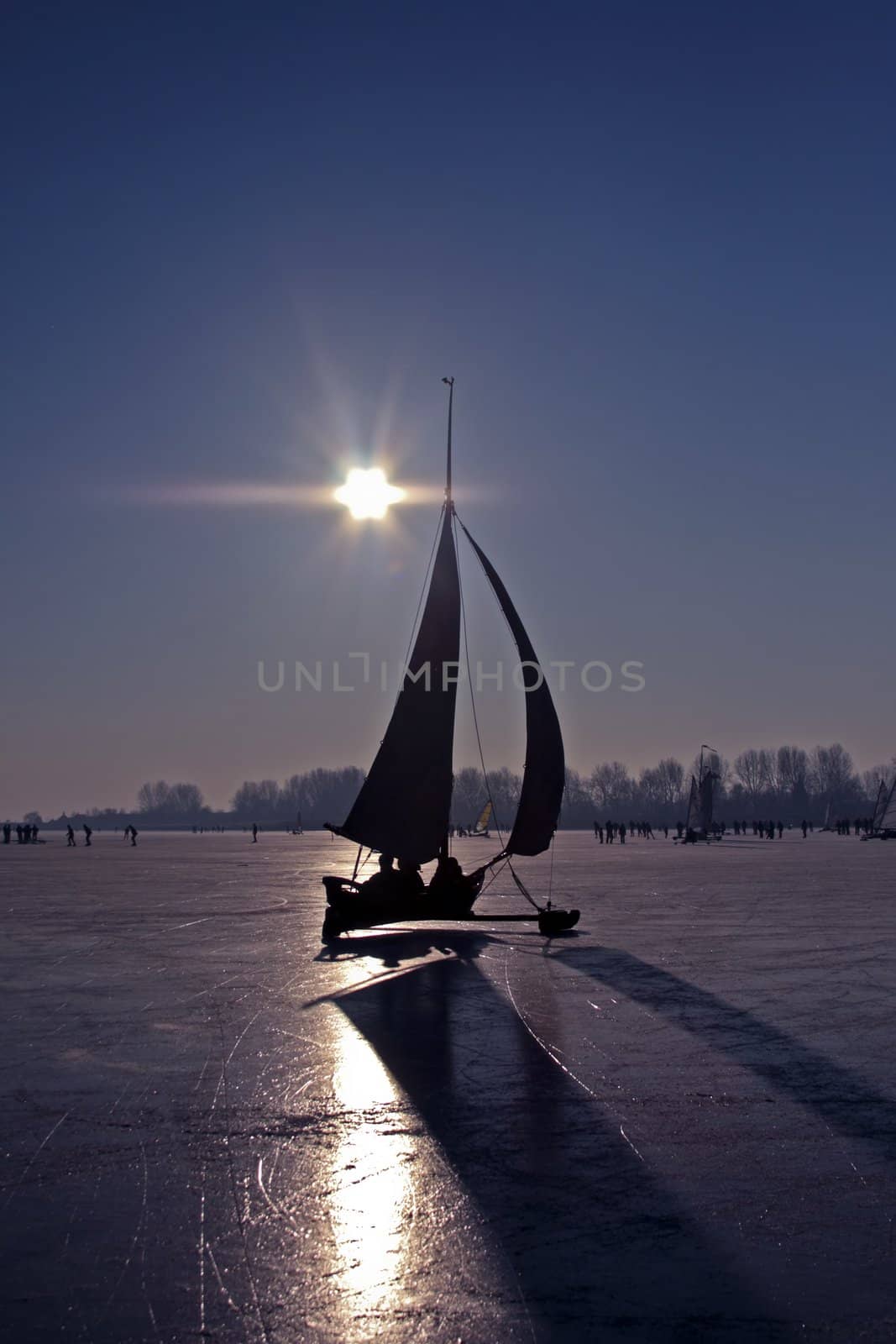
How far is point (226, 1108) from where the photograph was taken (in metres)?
8.75

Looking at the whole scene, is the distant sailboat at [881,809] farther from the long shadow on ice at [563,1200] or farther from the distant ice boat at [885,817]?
the long shadow on ice at [563,1200]

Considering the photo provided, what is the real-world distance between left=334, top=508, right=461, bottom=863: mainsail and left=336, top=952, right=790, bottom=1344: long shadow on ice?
31.4ft

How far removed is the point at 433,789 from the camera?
21469mm

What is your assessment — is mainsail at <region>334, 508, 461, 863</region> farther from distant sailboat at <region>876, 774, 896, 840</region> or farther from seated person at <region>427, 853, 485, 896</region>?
distant sailboat at <region>876, 774, 896, 840</region>

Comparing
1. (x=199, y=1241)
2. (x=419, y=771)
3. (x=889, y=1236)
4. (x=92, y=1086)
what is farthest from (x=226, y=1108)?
(x=419, y=771)

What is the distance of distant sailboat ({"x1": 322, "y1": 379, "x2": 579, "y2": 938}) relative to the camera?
2122cm

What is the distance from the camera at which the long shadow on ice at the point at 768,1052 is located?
8.39m

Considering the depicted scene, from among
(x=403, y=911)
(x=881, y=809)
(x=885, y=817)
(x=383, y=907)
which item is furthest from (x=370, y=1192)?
(x=881, y=809)

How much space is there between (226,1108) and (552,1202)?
121 inches

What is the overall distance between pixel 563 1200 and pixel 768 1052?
4.56m

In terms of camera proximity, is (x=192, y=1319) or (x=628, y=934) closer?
(x=192, y=1319)

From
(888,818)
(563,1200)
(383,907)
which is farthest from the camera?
(888,818)

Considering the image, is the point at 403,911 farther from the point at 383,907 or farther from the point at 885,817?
the point at 885,817

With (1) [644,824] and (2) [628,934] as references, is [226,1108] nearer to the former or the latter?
(2) [628,934]
